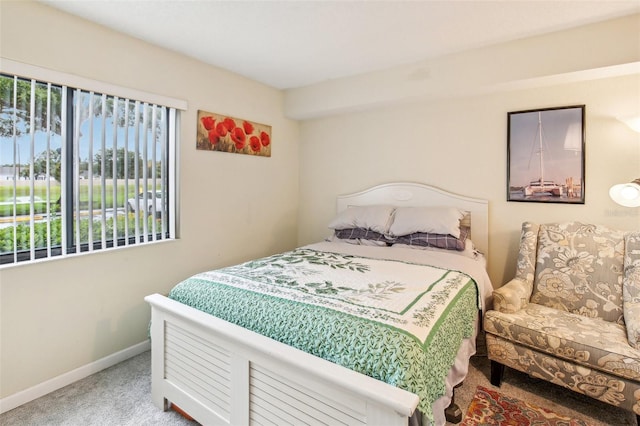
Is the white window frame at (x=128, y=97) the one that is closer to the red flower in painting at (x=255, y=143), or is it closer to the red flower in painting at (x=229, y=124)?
the red flower in painting at (x=229, y=124)

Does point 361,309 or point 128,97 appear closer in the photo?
point 361,309

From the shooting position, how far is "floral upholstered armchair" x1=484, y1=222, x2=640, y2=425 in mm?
1691

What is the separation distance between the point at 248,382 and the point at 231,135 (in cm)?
244

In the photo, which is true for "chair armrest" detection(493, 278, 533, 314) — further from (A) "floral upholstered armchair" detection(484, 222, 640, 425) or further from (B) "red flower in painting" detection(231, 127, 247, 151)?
(B) "red flower in painting" detection(231, 127, 247, 151)

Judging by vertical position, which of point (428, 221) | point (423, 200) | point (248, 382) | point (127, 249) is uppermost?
point (423, 200)

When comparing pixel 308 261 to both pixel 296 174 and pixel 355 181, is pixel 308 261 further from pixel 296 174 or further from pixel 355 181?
pixel 296 174

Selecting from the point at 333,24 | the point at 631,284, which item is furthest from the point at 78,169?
the point at 631,284

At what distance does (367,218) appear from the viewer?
3.16 metres

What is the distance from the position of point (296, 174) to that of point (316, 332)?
9.74 feet

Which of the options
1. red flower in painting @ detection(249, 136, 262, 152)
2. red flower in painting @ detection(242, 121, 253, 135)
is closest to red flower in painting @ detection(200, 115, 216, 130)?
red flower in painting @ detection(242, 121, 253, 135)

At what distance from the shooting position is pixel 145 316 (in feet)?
8.57

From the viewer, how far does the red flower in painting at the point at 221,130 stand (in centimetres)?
312

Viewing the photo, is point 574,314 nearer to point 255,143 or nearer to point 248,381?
point 248,381

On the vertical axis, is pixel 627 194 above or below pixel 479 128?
below
